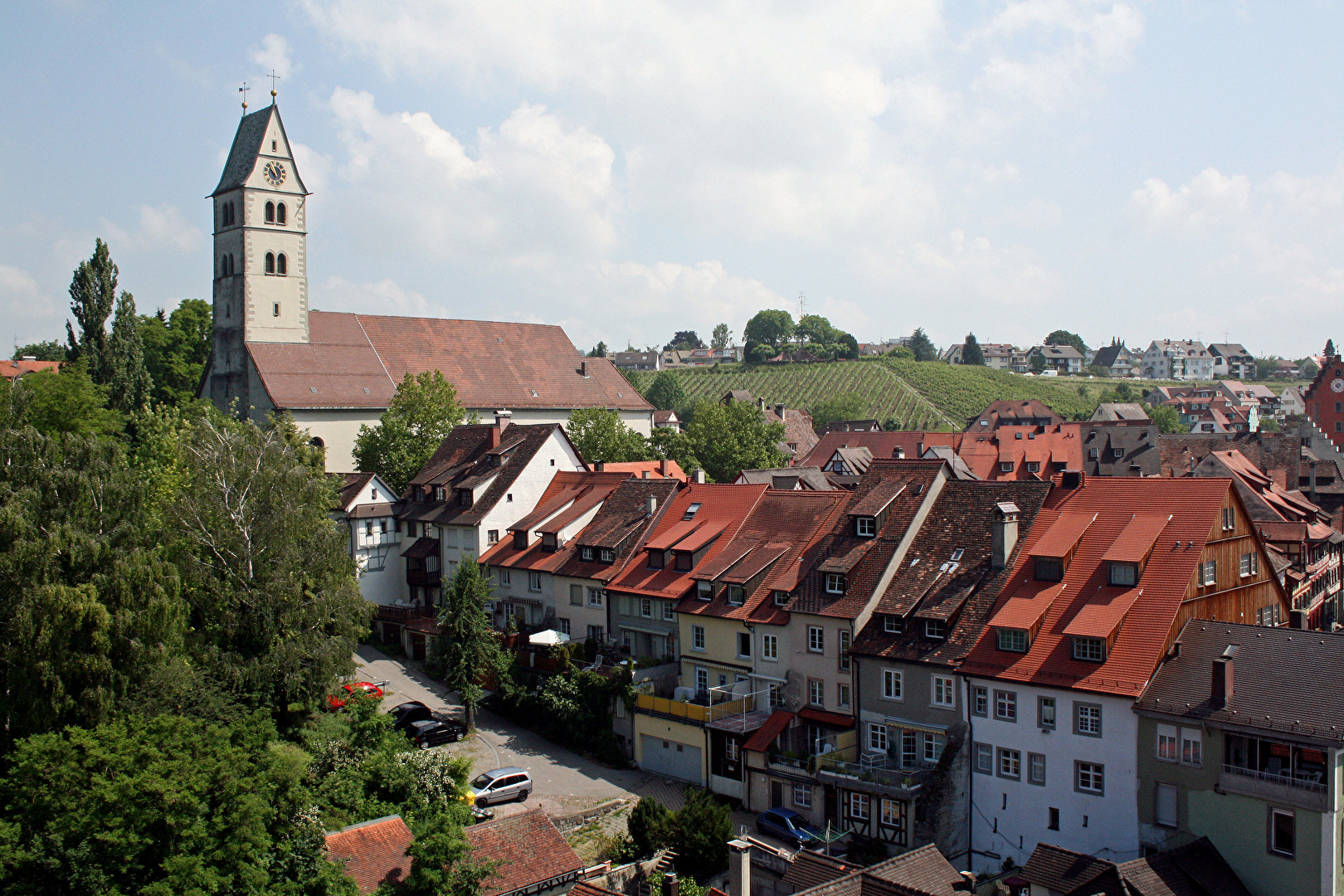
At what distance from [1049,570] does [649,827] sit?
1434 centimetres

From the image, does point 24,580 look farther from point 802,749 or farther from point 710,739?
point 802,749

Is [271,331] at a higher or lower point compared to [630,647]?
higher

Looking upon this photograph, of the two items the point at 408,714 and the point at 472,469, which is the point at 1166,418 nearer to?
the point at 472,469

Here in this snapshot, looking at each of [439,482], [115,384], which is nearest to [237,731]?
[439,482]

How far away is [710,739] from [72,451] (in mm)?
23955

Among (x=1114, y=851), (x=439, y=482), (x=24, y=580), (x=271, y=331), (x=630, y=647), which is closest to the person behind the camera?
(x=1114, y=851)

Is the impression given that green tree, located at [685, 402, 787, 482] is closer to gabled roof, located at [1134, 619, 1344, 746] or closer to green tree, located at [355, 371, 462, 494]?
green tree, located at [355, 371, 462, 494]

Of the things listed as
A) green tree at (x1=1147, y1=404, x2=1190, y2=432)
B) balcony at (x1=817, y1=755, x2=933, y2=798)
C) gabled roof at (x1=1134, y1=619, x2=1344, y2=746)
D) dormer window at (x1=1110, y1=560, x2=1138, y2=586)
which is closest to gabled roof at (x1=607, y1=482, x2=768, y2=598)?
balcony at (x1=817, y1=755, x2=933, y2=798)

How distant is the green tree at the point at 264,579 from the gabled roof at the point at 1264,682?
26.1 metres

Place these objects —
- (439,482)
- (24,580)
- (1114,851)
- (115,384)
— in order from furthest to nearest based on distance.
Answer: (115,384) → (439,482) → (24,580) → (1114,851)

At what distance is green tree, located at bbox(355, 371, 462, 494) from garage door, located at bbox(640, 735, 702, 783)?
29418mm

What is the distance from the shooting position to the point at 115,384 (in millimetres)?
70062

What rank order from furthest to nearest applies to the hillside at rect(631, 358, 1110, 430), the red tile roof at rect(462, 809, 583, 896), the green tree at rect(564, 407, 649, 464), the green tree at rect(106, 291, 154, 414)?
the hillside at rect(631, 358, 1110, 430) < the green tree at rect(564, 407, 649, 464) < the green tree at rect(106, 291, 154, 414) < the red tile roof at rect(462, 809, 583, 896)

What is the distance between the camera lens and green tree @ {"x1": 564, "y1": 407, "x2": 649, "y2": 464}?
72.6m
